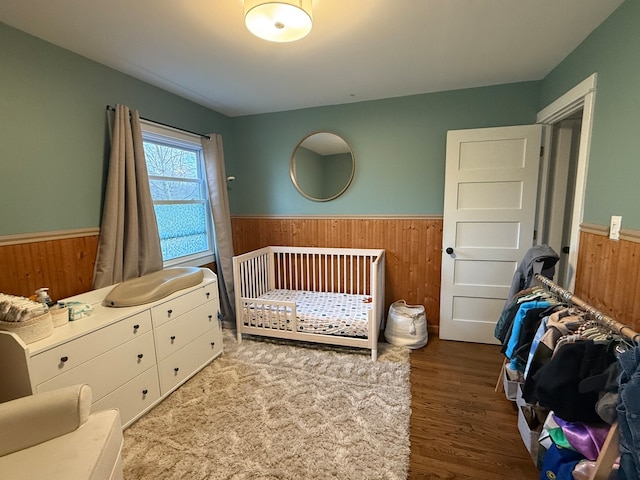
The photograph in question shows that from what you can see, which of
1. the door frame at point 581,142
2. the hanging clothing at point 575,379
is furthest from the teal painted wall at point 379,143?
the hanging clothing at point 575,379

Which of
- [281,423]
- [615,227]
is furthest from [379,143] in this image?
[281,423]

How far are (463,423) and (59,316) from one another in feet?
7.94

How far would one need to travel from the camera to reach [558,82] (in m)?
2.24

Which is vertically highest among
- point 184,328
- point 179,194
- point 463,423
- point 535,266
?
point 179,194

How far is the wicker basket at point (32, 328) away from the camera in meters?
1.43

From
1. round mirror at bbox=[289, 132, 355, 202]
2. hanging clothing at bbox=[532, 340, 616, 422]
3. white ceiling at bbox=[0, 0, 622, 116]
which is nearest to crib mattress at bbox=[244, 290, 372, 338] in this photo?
round mirror at bbox=[289, 132, 355, 202]

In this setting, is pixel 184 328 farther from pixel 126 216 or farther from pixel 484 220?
pixel 484 220

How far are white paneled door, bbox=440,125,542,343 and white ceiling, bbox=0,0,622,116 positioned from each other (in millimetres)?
561

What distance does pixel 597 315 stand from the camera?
1.33 m

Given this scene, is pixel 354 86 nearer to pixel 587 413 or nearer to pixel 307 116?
pixel 307 116

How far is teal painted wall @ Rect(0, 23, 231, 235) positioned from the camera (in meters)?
1.73

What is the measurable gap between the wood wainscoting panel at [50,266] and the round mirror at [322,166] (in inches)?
78.4

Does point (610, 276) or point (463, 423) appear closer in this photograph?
point (610, 276)

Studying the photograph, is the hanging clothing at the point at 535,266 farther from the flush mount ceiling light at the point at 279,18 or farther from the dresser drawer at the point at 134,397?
the dresser drawer at the point at 134,397
